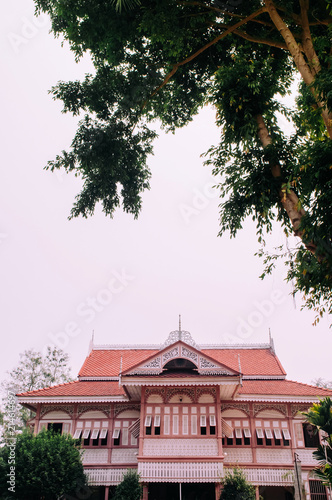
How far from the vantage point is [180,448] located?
55.9 ft

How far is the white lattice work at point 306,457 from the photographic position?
18.0 m

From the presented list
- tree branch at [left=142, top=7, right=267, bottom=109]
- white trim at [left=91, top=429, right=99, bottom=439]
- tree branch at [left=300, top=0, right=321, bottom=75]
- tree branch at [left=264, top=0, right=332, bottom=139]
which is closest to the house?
white trim at [left=91, top=429, right=99, bottom=439]

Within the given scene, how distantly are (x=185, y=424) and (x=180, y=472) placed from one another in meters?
1.90

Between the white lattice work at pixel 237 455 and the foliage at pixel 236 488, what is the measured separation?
1864 millimetres

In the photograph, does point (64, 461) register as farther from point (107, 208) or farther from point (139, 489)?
point (107, 208)

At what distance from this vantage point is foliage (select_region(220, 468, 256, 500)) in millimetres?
15531

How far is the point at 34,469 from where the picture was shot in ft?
49.1

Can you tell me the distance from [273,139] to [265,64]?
294cm

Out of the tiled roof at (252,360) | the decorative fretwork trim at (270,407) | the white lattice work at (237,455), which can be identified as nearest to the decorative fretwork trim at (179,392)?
the white lattice work at (237,455)

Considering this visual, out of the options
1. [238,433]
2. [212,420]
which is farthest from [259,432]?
[212,420]

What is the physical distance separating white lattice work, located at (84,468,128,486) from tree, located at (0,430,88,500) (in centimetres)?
180

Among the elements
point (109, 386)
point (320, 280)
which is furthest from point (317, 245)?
point (109, 386)

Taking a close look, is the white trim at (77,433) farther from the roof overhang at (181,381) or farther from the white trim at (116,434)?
the roof overhang at (181,381)

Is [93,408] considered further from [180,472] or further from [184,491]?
[184,491]
